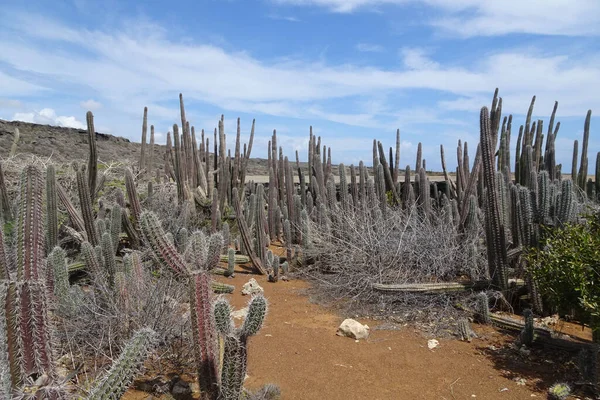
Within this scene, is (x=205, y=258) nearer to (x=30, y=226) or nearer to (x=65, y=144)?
(x=30, y=226)

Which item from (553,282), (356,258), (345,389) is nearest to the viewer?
(345,389)

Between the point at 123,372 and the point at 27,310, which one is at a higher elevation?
the point at 27,310

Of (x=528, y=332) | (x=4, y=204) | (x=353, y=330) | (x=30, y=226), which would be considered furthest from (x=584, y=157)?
(x=30, y=226)

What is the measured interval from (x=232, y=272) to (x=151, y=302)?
334 centimetres

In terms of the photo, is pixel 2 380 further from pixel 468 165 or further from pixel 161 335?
pixel 468 165

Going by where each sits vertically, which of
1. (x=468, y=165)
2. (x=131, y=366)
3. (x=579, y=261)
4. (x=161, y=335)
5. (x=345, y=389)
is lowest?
(x=345, y=389)

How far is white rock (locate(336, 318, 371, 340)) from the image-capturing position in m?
5.13

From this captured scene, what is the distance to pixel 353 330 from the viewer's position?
5137mm

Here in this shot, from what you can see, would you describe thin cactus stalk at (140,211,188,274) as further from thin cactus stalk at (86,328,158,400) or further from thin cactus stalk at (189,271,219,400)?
thin cactus stalk at (86,328,158,400)

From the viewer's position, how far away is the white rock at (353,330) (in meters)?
5.13

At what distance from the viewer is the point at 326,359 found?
15.1 ft

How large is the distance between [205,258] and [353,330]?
7.87 feet

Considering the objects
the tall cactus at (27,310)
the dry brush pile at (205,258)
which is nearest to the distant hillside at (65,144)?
the dry brush pile at (205,258)

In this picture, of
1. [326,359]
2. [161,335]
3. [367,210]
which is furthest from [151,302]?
[367,210]
